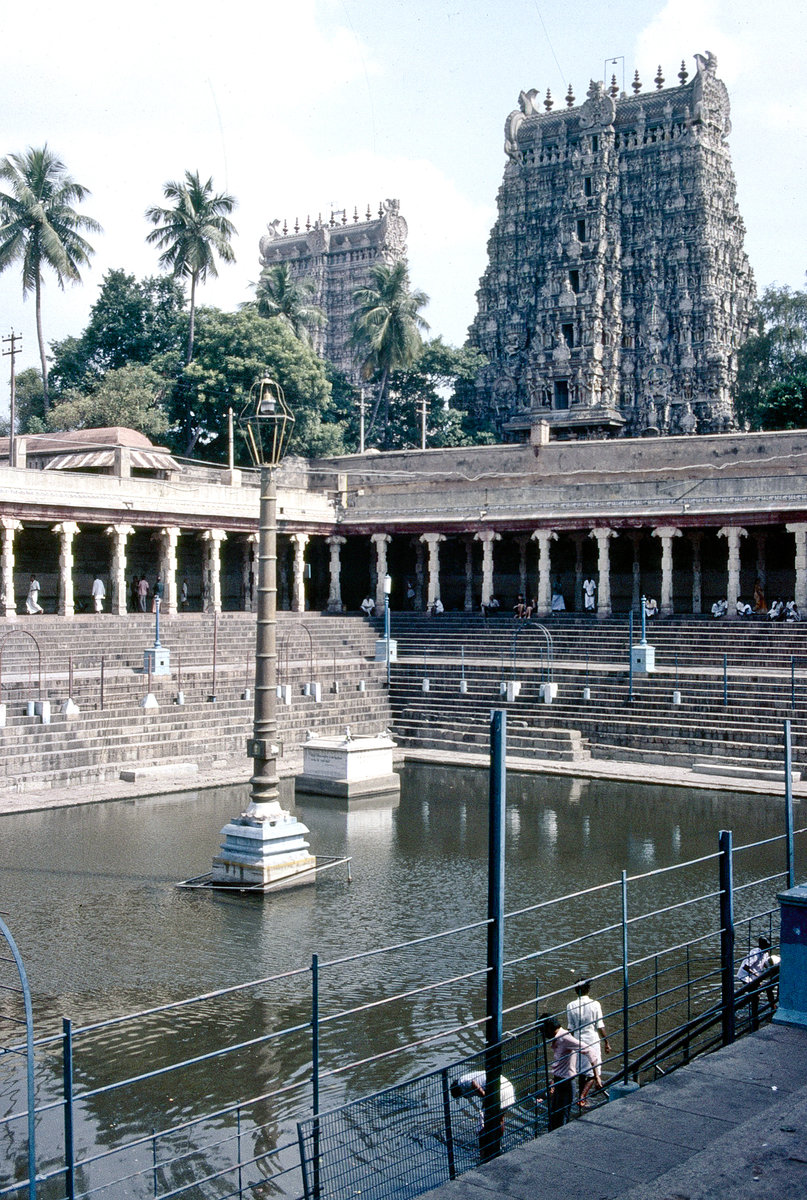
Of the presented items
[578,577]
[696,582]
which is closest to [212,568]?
[578,577]

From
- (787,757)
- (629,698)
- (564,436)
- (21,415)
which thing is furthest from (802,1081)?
(21,415)

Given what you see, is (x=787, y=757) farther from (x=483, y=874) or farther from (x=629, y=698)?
(x=629, y=698)

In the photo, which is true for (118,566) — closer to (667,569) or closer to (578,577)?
(578,577)

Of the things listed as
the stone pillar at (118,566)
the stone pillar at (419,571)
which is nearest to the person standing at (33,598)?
the stone pillar at (118,566)

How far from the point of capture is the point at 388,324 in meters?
64.4

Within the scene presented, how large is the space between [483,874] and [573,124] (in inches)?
2593

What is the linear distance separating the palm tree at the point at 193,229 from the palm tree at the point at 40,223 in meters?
4.03

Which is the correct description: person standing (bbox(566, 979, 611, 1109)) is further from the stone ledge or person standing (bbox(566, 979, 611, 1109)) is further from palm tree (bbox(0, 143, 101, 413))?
palm tree (bbox(0, 143, 101, 413))

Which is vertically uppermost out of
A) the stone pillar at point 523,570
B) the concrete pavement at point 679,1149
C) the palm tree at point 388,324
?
the palm tree at point 388,324

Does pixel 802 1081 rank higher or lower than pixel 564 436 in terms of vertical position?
lower

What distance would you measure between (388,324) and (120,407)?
17125 millimetres

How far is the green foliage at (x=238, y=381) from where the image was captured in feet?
178

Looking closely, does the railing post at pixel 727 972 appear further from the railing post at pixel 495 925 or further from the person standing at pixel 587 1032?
the railing post at pixel 495 925

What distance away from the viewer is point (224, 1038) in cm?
1128
